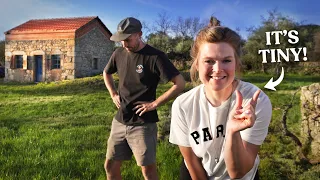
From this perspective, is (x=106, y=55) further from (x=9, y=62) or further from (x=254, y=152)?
(x=254, y=152)

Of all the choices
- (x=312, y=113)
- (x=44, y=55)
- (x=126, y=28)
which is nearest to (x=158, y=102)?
(x=126, y=28)

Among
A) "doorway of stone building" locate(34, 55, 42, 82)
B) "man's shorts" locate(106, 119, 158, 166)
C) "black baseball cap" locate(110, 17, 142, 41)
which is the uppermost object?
"doorway of stone building" locate(34, 55, 42, 82)

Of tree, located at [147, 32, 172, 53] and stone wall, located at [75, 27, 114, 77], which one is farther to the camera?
tree, located at [147, 32, 172, 53]

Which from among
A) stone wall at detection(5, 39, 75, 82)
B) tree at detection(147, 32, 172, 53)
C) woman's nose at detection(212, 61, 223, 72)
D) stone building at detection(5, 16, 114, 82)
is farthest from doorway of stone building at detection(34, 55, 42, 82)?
woman's nose at detection(212, 61, 223, 72)

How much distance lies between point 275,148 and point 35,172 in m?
3.38

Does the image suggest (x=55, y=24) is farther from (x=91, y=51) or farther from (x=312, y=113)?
(x=312, y=113)

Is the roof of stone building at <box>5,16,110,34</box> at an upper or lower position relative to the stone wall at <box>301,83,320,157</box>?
upper

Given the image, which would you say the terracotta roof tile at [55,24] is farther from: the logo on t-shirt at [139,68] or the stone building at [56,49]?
the logo on t-shirt at [139,68]

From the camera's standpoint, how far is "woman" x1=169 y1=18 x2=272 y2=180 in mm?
1889

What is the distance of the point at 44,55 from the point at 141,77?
21.0 metres

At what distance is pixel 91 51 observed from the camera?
23625 millimetres

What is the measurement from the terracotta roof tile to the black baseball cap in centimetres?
1937

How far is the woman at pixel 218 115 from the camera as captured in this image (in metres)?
1.89

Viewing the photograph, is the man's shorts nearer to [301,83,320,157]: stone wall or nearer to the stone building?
[301,83,320,157]: stone wall
